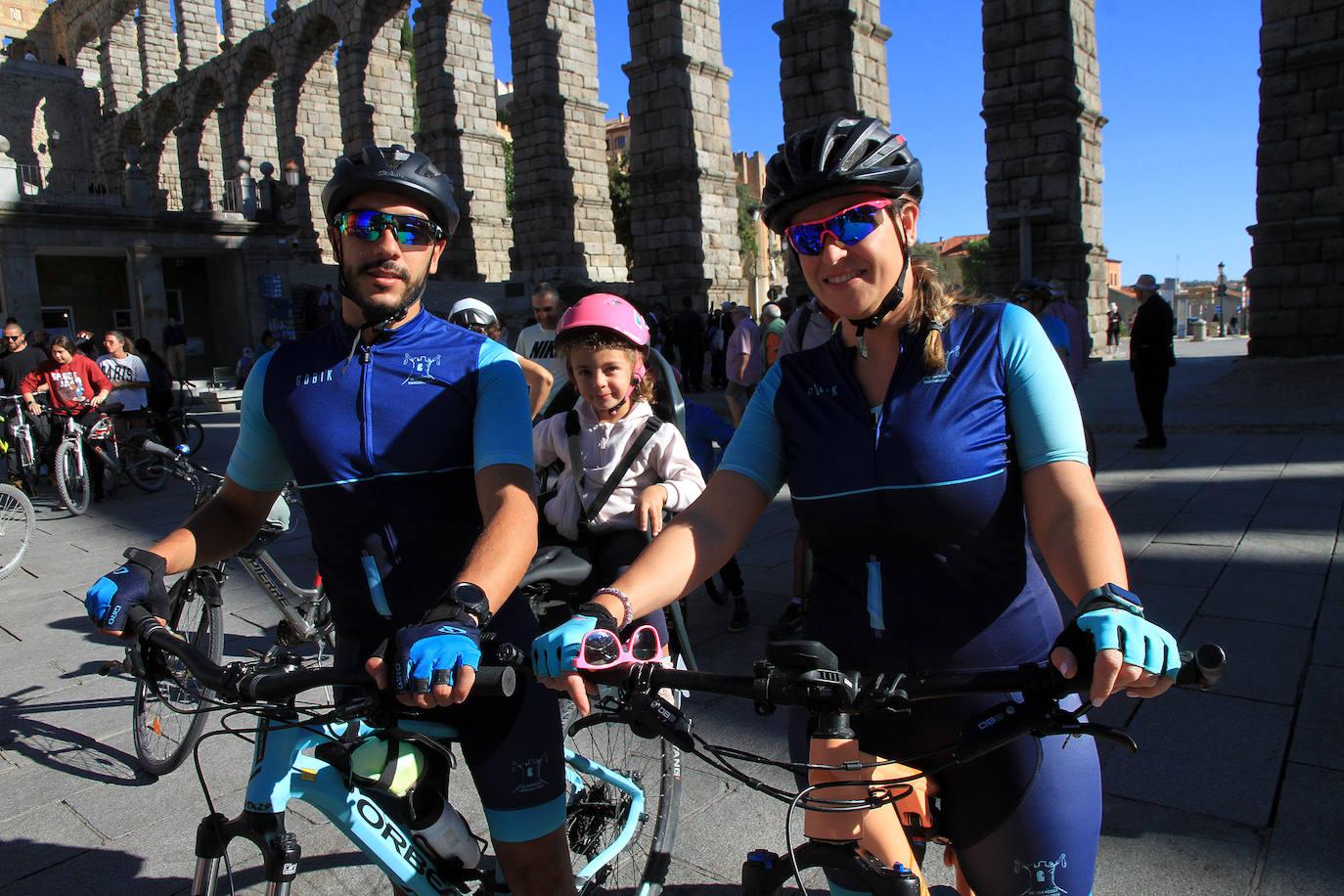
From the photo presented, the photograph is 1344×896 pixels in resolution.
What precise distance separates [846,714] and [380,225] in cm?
143

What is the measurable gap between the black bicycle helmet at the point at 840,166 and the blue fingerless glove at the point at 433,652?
0.94 m

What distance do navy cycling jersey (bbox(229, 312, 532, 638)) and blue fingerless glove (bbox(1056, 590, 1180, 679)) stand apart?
119 centimetres

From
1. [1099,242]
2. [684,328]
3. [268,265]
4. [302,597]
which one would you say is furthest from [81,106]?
[302,597]

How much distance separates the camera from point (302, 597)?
4773mm

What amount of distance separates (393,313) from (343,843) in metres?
2.04

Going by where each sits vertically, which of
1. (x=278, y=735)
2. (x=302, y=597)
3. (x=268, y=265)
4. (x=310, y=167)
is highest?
(x=310, y=167)

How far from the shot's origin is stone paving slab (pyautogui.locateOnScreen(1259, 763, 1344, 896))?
8.61 ft

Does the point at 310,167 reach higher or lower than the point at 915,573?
higher

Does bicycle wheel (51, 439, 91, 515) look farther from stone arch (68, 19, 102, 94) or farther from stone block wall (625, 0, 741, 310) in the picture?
stone arch (68, 19, 102, 94)

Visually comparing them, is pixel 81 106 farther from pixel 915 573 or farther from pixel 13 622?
pixel 915 573

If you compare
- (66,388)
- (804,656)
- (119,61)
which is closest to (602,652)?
(804,656)

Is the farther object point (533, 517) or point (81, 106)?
point (81, 106)

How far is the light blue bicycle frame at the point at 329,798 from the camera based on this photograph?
1.85 m

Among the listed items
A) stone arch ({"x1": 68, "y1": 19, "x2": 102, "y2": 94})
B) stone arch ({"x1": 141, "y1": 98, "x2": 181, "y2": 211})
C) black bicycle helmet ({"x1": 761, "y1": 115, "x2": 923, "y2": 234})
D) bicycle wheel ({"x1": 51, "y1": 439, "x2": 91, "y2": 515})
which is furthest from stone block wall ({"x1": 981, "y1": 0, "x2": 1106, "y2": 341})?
stone arch ({"x1": 68, "y1": 19, "x2": 102, "y2": 94})
